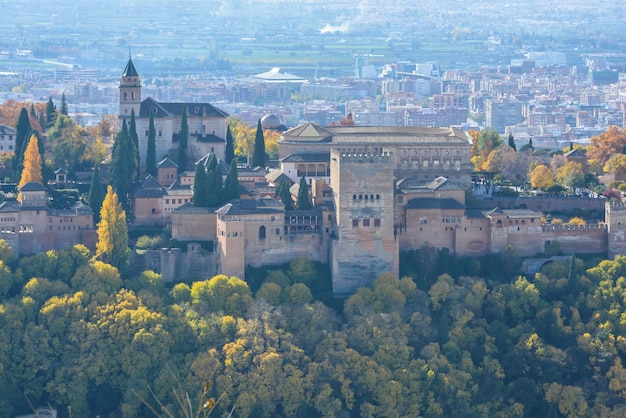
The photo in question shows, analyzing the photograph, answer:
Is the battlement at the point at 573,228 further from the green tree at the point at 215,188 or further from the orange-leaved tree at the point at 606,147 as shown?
the orange-leaved tree at the point at 606,147

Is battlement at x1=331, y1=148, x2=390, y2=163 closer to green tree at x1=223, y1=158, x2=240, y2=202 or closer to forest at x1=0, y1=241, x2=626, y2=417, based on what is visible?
forest at x1=0, y1=241, x2=626, y2=417

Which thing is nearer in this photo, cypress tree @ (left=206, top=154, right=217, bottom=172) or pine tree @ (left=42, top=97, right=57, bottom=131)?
cypress tree @ (left=206, top=154, right=217, bottom=172)

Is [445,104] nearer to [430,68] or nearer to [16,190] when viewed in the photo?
[430,68]

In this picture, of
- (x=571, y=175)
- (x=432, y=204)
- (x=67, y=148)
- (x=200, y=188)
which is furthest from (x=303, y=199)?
(x=571, y=175)

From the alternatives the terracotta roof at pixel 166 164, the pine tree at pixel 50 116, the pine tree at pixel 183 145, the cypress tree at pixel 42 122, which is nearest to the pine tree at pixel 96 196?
the terracotta roof at pixel 166 164

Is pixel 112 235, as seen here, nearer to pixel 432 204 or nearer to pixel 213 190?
pixel 213 190

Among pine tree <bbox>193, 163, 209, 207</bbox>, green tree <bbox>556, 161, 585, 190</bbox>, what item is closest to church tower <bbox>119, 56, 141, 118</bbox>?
pine tree <bbox>193, 163, 209, 207</bbox>

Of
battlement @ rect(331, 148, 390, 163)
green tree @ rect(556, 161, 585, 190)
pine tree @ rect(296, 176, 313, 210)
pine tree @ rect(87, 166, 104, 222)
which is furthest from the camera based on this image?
green tree @ rect(556, 161, 585, 190)
